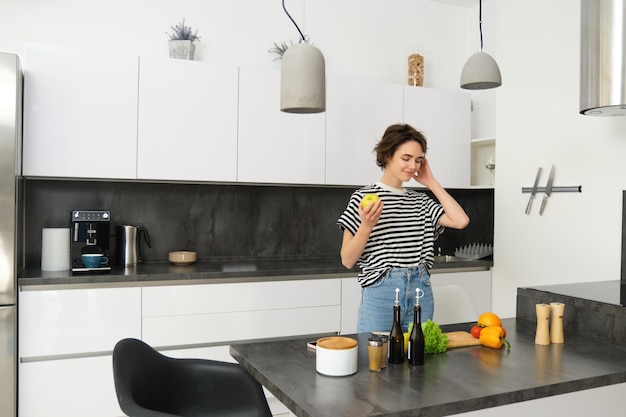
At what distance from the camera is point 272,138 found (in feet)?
12.4

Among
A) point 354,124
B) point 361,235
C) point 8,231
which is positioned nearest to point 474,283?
point 354,124

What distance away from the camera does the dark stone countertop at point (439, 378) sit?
4.77 feet

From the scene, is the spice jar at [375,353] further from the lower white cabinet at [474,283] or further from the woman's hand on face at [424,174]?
the lower white cabinet at [474,283]

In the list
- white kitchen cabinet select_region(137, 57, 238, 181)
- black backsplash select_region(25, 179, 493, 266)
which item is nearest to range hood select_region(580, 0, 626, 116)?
white kitchen cabinet select_region(137, 57, 238, 181)

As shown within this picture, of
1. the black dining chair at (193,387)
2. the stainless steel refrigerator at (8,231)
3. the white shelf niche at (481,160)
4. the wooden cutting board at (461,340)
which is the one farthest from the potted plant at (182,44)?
the wooden cutting board at (461,340)

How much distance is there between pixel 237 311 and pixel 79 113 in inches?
54.8

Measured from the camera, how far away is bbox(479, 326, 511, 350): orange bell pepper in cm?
197

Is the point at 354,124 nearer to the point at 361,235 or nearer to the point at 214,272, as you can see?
the point at 214,272

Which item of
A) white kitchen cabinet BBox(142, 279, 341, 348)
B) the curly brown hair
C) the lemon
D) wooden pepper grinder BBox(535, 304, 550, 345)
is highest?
the curly brown hair

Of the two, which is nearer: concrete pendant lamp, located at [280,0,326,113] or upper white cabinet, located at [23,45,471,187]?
concrete pendant lamp, located at [280,0,326,113]

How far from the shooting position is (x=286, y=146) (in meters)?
3.81

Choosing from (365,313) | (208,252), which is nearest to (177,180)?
(208,252)

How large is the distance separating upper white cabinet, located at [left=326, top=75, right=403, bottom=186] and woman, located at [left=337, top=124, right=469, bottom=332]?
1390 millimetres

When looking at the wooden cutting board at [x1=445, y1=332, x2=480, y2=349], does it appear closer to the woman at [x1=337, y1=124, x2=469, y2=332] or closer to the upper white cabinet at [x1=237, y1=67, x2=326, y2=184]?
the woman at [x1=337, y1=124, x2=469, y2=332]
